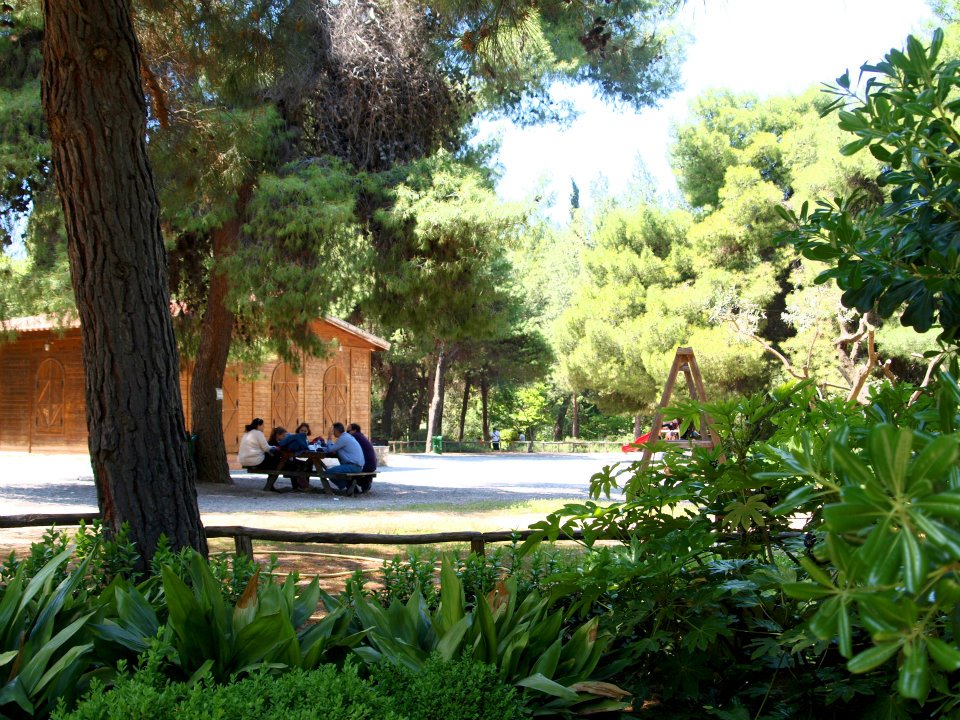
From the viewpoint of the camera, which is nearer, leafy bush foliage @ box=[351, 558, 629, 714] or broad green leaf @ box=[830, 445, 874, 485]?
broad green leaf @ box=[830, 445, 874, 485]

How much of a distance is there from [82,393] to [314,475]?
12.5 metres

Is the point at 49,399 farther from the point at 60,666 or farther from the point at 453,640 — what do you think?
the point at 453,640

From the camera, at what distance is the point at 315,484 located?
18.1m

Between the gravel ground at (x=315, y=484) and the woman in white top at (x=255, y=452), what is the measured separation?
431 millimetres

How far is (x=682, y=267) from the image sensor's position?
3159cm

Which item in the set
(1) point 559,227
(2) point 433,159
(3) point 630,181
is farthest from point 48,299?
(1) point 559,227

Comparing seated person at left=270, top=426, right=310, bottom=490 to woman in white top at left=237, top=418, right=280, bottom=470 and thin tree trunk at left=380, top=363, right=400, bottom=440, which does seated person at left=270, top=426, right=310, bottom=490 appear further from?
thin tree trunk at left=380, top=363, right=400, bottom=440

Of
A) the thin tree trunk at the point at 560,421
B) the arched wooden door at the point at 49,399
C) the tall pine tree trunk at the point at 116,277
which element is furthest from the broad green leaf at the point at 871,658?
the thin tree trunk at the point at 560,421

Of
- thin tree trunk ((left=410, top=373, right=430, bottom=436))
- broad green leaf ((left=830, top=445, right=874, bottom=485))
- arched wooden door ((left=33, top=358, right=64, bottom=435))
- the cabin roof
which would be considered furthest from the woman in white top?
thin tree trunk ((left=410, top=373, right=430, bottom=436))

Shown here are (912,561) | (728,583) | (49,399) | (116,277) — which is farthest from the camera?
(49,399)

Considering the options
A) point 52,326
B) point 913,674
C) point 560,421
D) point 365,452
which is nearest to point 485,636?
point 913,674

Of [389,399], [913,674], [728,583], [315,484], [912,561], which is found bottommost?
[315,484]

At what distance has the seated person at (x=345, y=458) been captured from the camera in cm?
1555

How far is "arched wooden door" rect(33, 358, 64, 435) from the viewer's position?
2550 centimetres
